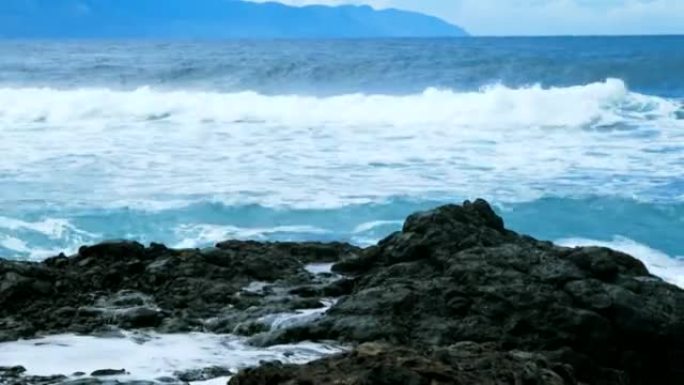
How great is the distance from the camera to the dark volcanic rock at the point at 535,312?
5.36 metres

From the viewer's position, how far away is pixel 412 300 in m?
5.64

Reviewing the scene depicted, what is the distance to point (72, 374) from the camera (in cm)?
474

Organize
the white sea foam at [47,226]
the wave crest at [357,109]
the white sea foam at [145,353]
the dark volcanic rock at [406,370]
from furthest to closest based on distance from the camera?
the wave crest at [357,109]
the white sea foam at [47,226]
the white sea foam at [145,353]
the dark volcanic rock at [406,370]

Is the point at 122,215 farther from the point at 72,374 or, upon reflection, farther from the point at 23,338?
the point at 72,374

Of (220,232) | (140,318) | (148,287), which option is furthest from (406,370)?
(220,232)

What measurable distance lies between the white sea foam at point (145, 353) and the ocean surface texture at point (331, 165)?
497cm

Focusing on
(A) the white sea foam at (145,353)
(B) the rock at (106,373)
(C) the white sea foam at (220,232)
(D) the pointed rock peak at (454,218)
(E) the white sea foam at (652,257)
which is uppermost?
(D) the pointed rock peak at (454,218)

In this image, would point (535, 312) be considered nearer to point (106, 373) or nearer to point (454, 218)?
point (454, 218)

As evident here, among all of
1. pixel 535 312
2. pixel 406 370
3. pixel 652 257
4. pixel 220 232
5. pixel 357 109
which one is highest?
pixel 357 109

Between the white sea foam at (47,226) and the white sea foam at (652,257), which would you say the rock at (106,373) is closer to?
the white sea foam at (652,257)

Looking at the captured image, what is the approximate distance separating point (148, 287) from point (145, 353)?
1.42 metres

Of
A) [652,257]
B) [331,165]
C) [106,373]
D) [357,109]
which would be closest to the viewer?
[106,373]

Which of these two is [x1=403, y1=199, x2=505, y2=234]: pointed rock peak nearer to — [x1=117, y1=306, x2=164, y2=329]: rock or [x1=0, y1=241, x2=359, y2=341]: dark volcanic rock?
[x1=0, y1=241, x2=359, y2=341]: dark volcanic rock

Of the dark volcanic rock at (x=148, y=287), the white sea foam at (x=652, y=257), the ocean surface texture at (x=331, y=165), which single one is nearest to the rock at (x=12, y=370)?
the dark volcanic rock at (x=148, y=287)
